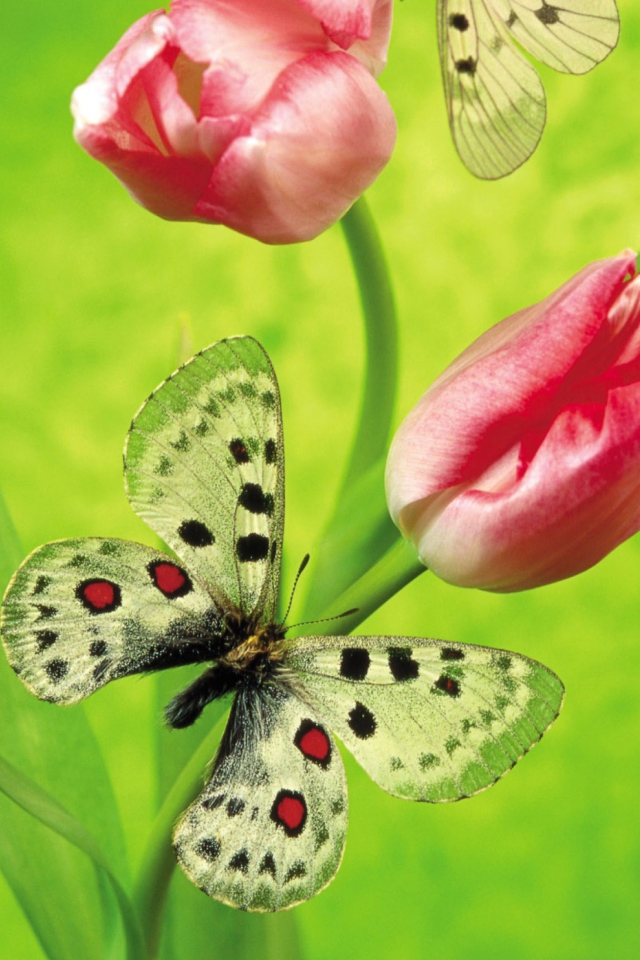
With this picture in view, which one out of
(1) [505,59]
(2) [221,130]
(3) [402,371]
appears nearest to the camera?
(2) [221,130]

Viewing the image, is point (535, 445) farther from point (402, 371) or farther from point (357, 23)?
point (402, 371)

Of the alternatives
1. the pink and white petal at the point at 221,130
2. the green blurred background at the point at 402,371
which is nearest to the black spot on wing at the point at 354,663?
the pink and white petal at the point at 221,130

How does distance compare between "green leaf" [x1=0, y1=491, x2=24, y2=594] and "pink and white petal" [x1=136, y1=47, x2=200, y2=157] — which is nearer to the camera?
"pink and white petal" [x1=136, y1=47, x2=200, y2=157]

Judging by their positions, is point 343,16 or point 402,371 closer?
point 343,16

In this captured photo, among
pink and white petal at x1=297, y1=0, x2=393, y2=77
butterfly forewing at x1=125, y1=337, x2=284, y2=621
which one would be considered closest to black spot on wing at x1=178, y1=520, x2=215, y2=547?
butterfly forewing at x1=125, y1=337, x2=284, y2=621

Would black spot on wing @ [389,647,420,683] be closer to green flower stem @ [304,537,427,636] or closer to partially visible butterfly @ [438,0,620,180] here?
green flower stem @ [304,537,427,636]

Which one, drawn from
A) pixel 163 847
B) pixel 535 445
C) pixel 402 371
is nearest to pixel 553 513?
pixel 535 445

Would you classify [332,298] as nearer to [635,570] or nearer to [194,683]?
[635,570]
